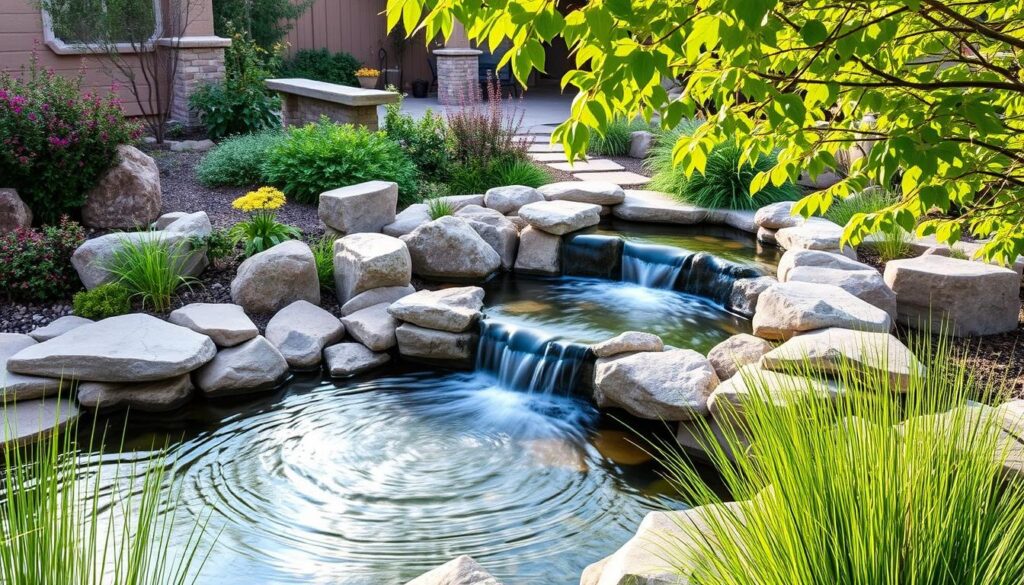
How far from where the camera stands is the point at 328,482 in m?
4.68

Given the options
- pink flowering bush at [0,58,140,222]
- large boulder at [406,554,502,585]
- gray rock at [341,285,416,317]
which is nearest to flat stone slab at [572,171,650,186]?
gray rock at [341,285,416,317]

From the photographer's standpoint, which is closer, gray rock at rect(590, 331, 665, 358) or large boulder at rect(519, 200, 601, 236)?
gray rock at rect(590, 331, 665, 358)

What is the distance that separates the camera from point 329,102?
10297 mm

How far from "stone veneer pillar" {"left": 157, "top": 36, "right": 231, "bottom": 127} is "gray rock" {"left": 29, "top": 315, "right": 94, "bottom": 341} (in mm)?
6458

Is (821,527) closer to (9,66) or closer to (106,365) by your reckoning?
(106,365)

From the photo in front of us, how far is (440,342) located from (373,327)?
465mm

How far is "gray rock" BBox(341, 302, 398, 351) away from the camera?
6.22 metres

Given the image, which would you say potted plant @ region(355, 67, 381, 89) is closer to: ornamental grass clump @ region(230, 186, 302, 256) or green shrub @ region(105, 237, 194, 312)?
ornamental grass clump @ region(230, 186, 302, 256)

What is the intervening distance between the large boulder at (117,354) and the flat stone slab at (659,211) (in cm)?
409

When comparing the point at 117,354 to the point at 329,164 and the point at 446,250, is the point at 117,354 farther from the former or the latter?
the point at 329,164

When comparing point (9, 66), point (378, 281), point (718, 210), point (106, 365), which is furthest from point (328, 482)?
point (9, 66)

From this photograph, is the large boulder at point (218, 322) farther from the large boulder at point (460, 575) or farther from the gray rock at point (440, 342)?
the large boulder at point (460, 575)

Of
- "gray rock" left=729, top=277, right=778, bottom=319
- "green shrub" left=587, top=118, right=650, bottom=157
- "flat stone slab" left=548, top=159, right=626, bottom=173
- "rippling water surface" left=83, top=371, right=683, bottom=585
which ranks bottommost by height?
"rippling water surface" left=83, top=371, right=683, bottom=585

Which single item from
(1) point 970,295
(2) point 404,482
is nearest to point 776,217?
(1) point 970,295
